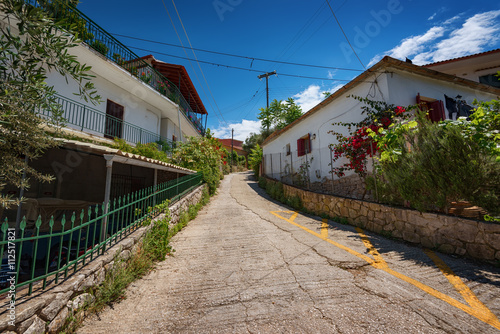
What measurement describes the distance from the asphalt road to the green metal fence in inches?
30.0

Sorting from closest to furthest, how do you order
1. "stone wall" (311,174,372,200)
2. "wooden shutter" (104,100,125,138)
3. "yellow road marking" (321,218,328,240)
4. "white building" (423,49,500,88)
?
"yellow road marking" (321,218,328,240) < "stone wall" (311,174,372,200) < "wooden shutter" (104,100,125,138) < "white building" (423,49,500,88)

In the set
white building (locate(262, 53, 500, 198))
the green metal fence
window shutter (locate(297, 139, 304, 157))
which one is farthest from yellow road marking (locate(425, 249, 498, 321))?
window shutter (locate(297, 139, 304, 157))

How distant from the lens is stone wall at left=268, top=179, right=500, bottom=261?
3.74m

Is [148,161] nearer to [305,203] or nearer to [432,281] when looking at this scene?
[432,281]

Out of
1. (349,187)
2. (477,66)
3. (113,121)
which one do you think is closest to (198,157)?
(113,121)

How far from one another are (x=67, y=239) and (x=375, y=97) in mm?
10327

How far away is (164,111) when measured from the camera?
1384cm

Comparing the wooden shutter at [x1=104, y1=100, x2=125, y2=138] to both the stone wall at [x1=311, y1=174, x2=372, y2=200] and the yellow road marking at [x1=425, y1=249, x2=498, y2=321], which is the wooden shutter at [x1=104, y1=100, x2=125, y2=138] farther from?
the yellow road marking at [x1=425, y1=249, x2=498, y2=321]

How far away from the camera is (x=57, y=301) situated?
7.15 ft

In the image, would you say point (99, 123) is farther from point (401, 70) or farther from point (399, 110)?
point (401, 70)

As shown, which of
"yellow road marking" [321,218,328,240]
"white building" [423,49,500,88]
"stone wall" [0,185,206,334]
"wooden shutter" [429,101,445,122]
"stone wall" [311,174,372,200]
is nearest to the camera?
"stone wall" [0,185,206,334]

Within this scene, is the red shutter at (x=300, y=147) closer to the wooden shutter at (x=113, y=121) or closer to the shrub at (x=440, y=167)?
the shrub at (x=440, y=167)

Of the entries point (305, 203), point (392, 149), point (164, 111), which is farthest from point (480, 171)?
point (164, 111)

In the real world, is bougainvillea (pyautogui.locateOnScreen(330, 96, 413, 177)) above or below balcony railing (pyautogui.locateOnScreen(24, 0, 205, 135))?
below
